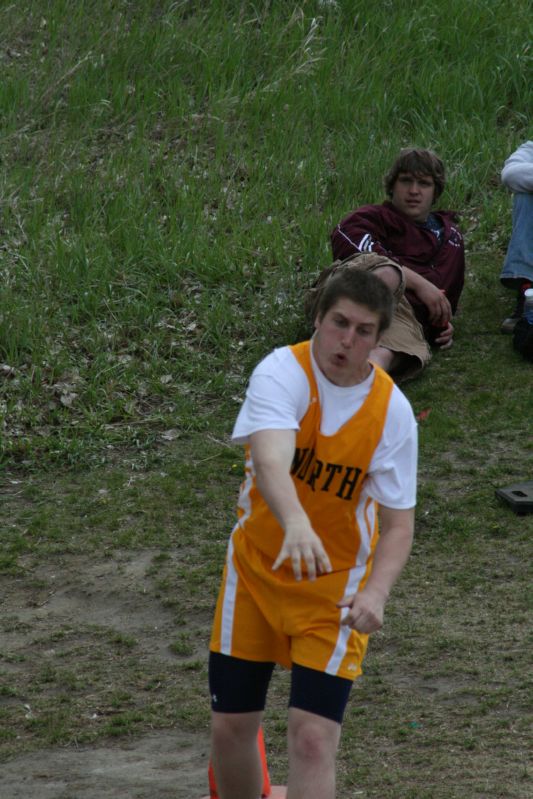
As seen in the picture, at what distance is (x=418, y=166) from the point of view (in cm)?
746

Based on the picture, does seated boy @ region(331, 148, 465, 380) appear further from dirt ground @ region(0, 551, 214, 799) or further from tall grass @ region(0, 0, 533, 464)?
dirt ground @ region(0, 551, 214, 799)

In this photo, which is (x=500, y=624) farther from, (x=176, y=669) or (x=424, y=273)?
(x=424, y=273)

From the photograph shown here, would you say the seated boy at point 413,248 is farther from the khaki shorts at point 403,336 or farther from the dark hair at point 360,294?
the dark hair at point 360,294

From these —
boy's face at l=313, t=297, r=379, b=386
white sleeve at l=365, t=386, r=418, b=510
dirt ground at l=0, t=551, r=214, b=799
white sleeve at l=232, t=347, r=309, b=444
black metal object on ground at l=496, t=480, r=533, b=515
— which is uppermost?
boy's face at l=313, t=297, r=379, b=386

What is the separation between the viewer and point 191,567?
5.76 m

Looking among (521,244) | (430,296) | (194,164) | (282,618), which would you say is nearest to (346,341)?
(282,618)

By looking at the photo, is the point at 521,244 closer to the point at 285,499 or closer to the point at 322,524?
the point at 322,524

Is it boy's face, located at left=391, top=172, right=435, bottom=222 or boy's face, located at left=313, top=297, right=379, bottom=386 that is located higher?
boy's face, located at left=313, top=297, right=379, bottom=386

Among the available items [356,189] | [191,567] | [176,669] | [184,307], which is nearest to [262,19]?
[356,189]

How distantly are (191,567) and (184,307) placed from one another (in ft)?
9.59

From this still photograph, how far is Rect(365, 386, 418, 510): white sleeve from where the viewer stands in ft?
10.4

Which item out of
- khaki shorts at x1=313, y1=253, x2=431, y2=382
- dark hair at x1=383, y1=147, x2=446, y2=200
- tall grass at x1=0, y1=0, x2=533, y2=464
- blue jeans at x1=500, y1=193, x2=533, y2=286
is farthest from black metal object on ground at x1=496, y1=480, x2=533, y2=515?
dark hair at x1=383, y1=147, x2=446, y2=200

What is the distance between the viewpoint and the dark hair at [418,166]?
7473 millimetres

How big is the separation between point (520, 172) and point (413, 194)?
2.53 feet
